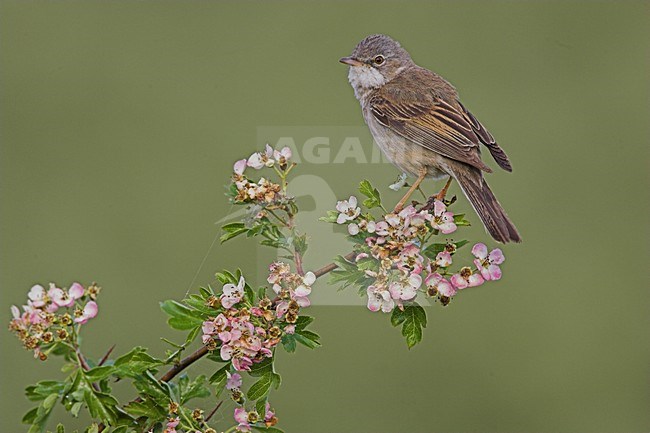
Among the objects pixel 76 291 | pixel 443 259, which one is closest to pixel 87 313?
pixel 76 291

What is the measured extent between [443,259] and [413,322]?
0.57 ft

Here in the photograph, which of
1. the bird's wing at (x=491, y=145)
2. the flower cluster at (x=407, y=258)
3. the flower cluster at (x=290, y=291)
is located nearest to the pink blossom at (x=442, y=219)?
the flower cluster at (x=407, y=258)

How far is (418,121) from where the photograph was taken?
3.35m

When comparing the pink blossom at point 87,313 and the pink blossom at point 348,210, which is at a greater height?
the pink blossom at point 348,210

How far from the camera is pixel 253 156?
7.04ft

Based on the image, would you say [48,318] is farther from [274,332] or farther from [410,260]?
[410,260]

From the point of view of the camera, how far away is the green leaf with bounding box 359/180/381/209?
2072 millimetres

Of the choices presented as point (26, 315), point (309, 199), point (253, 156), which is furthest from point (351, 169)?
point (26, 315)

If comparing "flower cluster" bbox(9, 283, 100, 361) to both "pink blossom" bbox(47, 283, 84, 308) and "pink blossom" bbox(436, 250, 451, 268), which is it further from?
"pink blossom" bbox(436, 250, 451, 268)

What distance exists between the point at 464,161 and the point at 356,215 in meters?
1.15

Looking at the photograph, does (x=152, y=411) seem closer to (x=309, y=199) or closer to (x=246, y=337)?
(x=246, y=337)

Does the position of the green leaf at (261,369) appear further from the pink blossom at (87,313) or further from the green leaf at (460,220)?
the green leaf at (460,220)

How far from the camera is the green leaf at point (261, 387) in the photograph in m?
1.98

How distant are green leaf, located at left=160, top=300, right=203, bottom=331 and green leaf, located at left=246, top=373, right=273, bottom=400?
0.66ft
